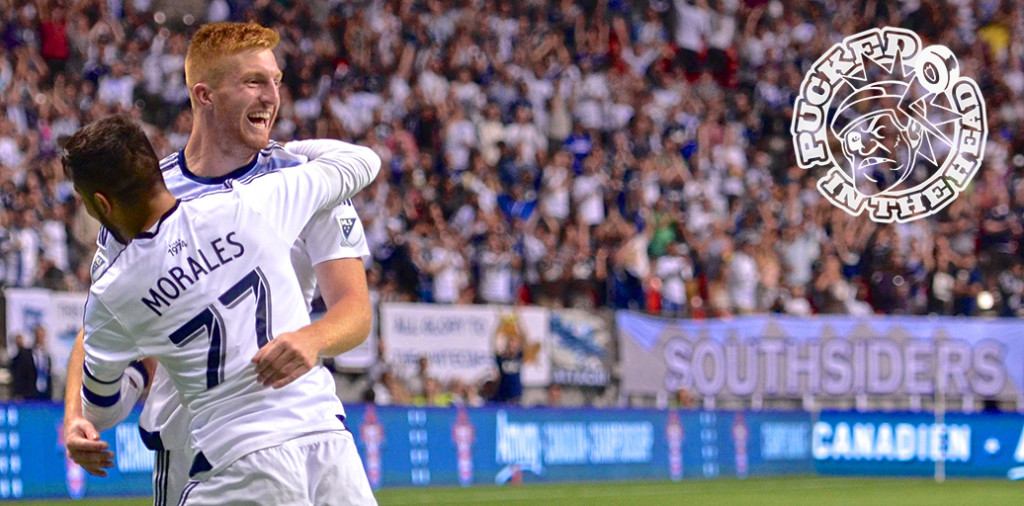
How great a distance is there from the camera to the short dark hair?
3676 mm

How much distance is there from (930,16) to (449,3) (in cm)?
737

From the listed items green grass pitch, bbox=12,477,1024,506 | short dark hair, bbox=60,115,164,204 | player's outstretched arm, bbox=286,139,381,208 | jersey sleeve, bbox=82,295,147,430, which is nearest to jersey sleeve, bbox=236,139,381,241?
player's outstretched arm, bbox=286,139,381,208

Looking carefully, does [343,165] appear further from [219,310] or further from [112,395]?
[112,395]

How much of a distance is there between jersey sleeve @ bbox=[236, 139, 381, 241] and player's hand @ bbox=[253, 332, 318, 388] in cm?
31

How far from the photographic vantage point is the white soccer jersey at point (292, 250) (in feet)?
13.5

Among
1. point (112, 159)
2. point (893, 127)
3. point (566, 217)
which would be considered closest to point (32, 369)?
point (566, 217)

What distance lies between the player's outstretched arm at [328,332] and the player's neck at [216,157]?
0.41 meters

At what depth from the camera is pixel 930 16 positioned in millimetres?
24250

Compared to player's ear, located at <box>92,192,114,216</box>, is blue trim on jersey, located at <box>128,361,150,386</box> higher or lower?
lower

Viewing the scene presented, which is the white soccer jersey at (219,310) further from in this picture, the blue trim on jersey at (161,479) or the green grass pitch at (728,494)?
the green grass pitch at (728,494)

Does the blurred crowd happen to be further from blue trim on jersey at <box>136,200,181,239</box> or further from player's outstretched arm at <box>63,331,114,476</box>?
blue trim on jersey at <box>136,200,181,239</box>

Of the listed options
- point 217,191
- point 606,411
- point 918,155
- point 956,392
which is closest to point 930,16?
point 956,392

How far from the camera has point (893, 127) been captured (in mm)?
6152

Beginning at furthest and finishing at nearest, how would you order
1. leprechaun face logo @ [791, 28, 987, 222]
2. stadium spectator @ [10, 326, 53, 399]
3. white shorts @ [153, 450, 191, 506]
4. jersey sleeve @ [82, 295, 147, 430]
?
1. stadium spectator @ [10, 326, 53, 399]
2. leprechaun face logo @ [791, 28, 987, 222]
3. white shorts @ [153, 450, 191, 506]
4. jersey sleeve @ [82, 295, 147, 430]
